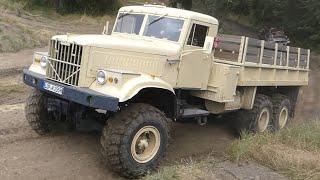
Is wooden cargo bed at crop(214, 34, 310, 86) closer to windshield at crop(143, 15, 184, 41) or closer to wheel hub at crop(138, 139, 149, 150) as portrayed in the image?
windshield at crop(143, 15, 184, 41)

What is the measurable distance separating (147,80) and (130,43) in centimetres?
83

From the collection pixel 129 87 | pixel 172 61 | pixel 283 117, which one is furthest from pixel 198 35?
pixel 283 117

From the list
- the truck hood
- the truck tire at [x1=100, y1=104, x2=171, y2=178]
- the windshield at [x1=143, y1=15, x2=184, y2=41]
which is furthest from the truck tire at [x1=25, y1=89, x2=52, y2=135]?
the windshield at [x1=143, y1=15, x2=184, y2=41]

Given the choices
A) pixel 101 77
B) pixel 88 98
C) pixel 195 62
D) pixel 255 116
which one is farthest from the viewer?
pixel 255 116

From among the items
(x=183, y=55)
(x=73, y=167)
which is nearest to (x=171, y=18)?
(x=183, y=55)

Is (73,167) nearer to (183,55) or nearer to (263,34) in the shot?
(183,55)

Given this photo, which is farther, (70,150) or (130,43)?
(70,150)

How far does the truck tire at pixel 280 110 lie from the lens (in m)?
11.0

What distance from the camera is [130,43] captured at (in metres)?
7.62

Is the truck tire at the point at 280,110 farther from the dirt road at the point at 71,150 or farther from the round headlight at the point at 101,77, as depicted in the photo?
the round headlight at the point at 101,77

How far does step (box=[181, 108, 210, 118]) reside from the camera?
844cm

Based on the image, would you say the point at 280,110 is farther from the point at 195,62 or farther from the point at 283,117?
the point at 195,62

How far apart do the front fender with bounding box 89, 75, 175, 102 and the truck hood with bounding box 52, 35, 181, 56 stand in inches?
21.2

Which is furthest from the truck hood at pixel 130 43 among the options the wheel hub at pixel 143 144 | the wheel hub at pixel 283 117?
the wheel hub at pixel 283 117
